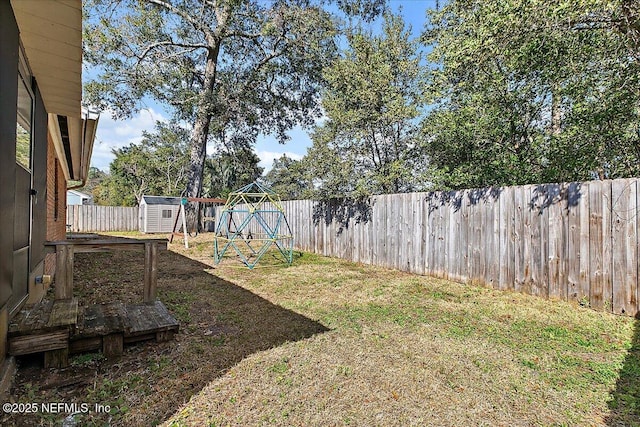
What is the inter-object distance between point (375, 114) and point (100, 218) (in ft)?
59.3

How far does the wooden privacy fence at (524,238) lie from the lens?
13.0 ft

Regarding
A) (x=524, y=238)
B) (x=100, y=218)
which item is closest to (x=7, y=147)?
(x=524, y=238)

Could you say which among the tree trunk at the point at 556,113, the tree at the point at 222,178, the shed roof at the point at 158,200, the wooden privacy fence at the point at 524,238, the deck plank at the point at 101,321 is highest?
the tree at the point at 222,178

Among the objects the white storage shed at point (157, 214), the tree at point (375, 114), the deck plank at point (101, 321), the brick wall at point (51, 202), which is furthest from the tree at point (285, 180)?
the deck plank at point (101, 321)

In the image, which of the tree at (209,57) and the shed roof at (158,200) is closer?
the tree at (209,57)

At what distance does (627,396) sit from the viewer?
2.34 m

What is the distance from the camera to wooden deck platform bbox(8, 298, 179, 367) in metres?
2.42

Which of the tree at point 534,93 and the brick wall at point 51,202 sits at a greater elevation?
the tree at point 534,93

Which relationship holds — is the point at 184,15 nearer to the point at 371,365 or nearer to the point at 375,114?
the point at 375,114

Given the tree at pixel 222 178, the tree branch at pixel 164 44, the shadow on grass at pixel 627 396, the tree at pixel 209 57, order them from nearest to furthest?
the shadow on grass at pixel 627 396 < the tree at pixel 209 57 < the tree branch at pixel 164 44 < the tree at pixel 222 178

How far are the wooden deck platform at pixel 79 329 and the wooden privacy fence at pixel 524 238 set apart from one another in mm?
4855

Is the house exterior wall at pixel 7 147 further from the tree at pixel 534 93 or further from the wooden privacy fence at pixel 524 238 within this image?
the wooden privacy fence at pixel 524 238

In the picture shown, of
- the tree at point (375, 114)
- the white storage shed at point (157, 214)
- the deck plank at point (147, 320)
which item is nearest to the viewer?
the deck plank at point (147, 320)

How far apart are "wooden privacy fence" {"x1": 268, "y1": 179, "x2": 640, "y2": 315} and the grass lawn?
36 cm
